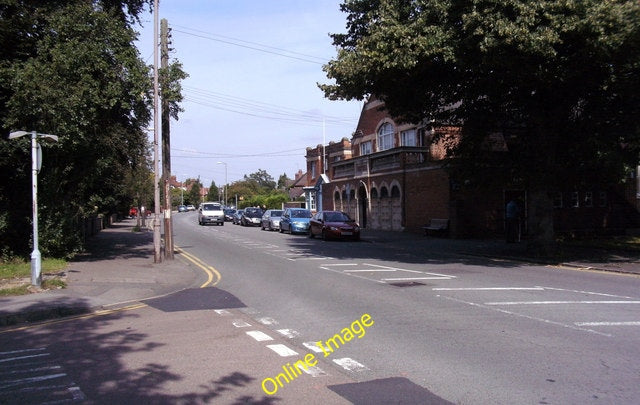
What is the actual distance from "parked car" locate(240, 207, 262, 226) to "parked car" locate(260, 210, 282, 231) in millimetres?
6285

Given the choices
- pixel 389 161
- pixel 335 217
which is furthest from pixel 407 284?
pixel 389 161

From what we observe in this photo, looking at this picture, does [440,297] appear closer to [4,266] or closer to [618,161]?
[618,161]

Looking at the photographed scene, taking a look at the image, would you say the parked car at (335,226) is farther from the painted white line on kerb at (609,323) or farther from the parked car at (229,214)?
the parked car at (229,214)

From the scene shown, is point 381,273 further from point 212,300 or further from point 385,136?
point 385,136

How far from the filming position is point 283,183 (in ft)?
456

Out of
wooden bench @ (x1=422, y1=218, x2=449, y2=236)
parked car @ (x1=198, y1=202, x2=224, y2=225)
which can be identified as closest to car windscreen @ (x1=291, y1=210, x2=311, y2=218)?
wooden bench @ (x1=422, y1=218, x2=449, y2=236)

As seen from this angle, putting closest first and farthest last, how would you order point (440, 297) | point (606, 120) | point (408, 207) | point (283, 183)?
point (440, 297), point (606, 120), point (408, 207), point (283, 183)

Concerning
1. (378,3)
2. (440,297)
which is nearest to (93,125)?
(378,3)

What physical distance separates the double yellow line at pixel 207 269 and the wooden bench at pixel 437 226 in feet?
41.0

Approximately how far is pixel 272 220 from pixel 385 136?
10.2 metres

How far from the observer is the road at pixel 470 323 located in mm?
5383

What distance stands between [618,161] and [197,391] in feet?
52.7

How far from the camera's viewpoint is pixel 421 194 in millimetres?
29078

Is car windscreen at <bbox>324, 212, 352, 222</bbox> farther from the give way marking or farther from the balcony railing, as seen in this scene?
the give way marking
